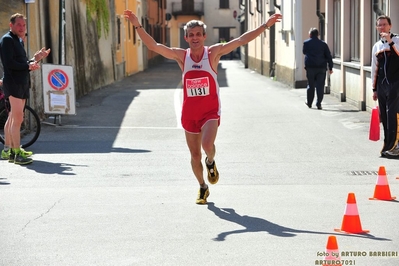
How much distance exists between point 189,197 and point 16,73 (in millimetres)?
3920

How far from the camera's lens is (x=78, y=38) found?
26.0 meters

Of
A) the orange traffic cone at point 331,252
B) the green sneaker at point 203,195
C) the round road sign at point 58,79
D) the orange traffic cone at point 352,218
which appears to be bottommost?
the green sneaker at point 203,195

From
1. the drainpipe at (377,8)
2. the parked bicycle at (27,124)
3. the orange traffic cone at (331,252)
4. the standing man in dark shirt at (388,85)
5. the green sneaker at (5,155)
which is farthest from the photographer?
the drainpipe at (377,8)

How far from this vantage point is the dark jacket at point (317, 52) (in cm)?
2114

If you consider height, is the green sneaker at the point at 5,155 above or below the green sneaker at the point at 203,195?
below

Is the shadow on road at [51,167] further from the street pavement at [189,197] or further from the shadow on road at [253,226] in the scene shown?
the shadow on road at [253,226]

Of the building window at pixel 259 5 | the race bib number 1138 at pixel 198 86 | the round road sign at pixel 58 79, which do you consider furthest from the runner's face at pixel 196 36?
the building window at pixel 259 5

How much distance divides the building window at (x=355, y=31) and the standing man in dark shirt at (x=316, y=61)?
1.17 m

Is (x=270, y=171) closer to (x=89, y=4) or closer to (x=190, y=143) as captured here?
(x=190, y=143)

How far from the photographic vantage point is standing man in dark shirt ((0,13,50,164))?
12.1 m

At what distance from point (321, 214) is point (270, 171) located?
10.3 ft

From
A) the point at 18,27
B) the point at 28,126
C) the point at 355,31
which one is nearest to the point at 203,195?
the point at 18,27

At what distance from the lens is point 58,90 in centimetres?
1762

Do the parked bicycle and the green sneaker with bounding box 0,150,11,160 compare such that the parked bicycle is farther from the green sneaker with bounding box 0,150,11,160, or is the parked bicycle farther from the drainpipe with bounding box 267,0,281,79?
the drainpipe with bounding box 267,0,281,79
